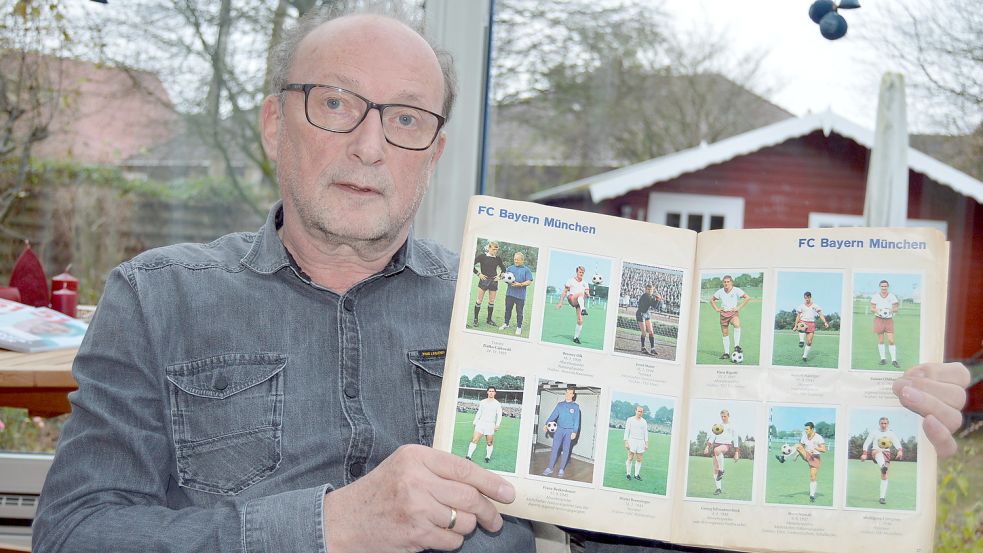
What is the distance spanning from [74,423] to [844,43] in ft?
6.06

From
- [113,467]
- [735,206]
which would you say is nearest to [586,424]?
[113,467]

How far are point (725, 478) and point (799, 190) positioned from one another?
1198mm

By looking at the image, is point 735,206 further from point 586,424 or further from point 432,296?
point 586,424

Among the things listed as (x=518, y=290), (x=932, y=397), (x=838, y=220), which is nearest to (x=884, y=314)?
(x=932, y=397)

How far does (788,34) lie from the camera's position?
205 cm

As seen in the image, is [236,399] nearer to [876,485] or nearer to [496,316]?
[496,316]

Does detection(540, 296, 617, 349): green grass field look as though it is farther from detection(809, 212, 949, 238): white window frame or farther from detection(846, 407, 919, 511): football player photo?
detection(809, 212, 949, 238): white window frame

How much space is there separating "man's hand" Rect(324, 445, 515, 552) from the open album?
4 centimetres

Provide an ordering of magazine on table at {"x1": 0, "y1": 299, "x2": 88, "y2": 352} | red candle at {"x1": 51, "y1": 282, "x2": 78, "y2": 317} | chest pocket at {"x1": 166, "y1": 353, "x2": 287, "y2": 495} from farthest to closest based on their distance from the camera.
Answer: red candle at {"x1": 51, "y1": 282, "x2": 78, "y2": 317} < magazine on table at {"x1": 0, "y1": 299, "x2": 88, "y2": 352} < chest pocket at {"x1": 166, "y1": 353, "x2": 287, "y2": 495}

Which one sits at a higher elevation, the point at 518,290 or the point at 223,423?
the point at 518,290

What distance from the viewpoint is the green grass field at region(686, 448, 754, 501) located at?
1.08 m

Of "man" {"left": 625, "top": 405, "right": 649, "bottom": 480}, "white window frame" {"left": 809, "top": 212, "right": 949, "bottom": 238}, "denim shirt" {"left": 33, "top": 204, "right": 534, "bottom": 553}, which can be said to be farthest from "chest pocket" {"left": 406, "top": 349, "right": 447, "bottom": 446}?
"white window frame" {"left": 809, "top": 212, "right": 949, "bottom": 238}

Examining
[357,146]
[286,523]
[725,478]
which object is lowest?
[286,523]

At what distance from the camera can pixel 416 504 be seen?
1.02 m
